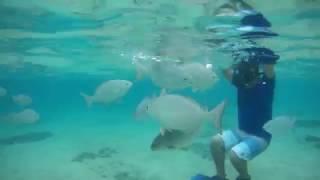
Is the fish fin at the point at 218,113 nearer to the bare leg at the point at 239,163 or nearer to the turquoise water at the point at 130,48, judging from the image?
the bare leg at the point at 239,163

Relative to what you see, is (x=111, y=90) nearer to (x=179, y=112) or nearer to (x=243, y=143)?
(x=179, y=112)

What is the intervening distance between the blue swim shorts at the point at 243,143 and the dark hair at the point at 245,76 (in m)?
1.32

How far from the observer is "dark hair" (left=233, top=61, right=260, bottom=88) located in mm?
9273

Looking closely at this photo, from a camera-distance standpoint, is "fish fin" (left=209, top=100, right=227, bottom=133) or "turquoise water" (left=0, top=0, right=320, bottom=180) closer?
"fish fin" (left=209, top=100, right=227, bottom=133)

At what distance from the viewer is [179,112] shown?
26.6 feet

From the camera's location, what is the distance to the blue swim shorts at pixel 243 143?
7.96 m

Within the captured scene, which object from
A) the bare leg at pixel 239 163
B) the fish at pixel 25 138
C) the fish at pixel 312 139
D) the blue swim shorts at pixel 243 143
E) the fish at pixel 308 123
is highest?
the fish at pixel 308 123

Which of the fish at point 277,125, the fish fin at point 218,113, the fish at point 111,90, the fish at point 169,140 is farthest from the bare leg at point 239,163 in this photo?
the fish at point 111,90

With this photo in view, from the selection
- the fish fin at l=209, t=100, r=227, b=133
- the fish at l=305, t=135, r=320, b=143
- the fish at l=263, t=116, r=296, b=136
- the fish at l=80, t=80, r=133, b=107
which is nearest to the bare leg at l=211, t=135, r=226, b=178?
A: the fish fin at l=209, t=100, r=227, b=133

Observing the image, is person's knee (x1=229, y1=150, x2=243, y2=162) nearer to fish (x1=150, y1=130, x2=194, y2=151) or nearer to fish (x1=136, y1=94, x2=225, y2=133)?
fish (x1=136, y1=94, x2=225, y2=133)

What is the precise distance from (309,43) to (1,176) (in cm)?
1523

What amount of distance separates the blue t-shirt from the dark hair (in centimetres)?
13

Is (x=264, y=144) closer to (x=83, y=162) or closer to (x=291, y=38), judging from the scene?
(x=291, y=38)

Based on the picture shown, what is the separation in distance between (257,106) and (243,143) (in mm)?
1346
